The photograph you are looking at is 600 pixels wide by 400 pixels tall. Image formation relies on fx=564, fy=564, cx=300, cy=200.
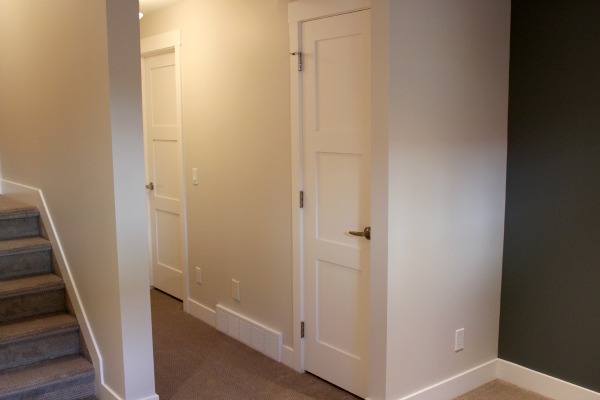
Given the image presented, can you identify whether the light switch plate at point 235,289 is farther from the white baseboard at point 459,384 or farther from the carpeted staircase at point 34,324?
the white baseboard at point 459,384

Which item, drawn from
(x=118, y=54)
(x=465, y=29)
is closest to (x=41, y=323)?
(x=118, y=54)

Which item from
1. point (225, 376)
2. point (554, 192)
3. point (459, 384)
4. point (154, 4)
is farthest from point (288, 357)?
point (154, 4)

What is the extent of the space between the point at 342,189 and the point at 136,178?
1.05m

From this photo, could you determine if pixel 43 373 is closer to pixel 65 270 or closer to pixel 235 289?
pixel 65 270

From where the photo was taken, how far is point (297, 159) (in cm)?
323

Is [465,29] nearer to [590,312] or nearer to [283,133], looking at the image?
[283,133]

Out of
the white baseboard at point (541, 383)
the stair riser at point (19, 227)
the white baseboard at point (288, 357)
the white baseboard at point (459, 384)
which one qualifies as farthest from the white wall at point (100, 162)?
the white baseboard at point (541, 383)

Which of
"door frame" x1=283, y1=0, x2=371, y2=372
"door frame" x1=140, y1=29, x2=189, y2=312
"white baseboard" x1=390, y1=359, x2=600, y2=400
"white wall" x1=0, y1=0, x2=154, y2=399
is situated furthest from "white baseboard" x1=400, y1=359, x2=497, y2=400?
"door frame" x1=140, y1=29, x2=189, y2=312

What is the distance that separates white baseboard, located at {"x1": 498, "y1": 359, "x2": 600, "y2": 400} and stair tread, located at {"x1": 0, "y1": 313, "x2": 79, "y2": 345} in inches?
96.3

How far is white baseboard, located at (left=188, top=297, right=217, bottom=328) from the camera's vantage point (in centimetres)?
414

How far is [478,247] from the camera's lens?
3.07 meters

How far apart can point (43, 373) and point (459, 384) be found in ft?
7.21

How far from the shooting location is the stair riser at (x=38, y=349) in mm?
2926

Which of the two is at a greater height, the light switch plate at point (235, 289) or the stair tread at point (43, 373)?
the light switch plate at point (235, 289)
